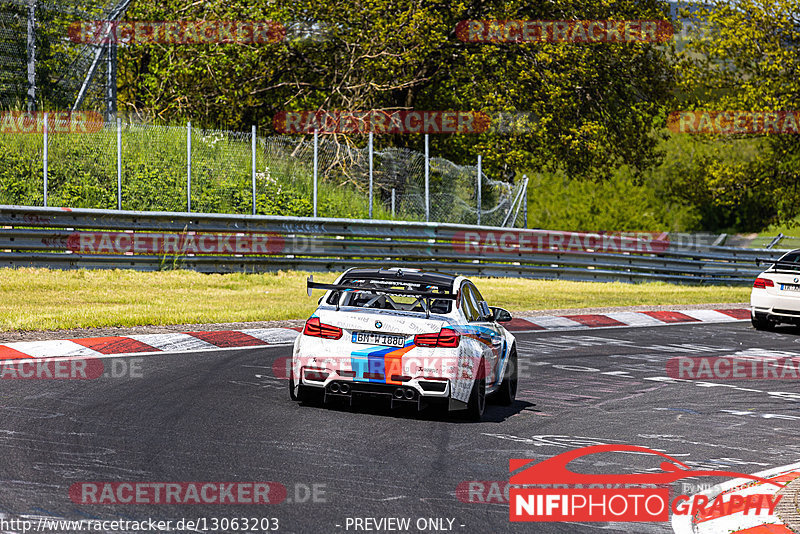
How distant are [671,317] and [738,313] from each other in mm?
2552

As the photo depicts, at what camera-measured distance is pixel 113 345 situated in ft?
43.4

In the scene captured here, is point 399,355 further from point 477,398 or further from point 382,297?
point 382,297

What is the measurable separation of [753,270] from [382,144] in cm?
1115

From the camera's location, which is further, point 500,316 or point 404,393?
point 500,316

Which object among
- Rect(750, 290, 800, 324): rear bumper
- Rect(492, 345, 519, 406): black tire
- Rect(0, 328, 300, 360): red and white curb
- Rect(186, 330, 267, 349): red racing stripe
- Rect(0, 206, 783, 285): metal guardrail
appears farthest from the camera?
Rect(0, 206, 783, 285): metal guardrail

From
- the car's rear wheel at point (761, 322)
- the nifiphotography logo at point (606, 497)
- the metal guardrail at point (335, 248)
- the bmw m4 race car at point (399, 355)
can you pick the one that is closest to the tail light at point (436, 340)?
the bmw m4 race car at point (399, 355)

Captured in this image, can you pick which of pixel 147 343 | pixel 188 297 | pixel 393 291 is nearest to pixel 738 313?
pixel 188 297

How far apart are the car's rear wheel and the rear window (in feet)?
34.1

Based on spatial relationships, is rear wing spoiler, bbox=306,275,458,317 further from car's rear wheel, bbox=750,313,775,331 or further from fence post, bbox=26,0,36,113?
fence post, bbox=26,0,36,113

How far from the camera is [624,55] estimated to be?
32.6 metres

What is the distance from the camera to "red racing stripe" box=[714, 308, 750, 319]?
72.8 feet

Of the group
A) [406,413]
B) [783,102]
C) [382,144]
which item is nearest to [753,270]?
[783,102]

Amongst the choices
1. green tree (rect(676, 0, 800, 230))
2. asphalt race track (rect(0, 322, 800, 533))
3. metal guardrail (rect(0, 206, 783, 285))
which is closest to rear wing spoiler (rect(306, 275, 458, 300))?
asphalt race track (rect(0, 322, 800, 533))

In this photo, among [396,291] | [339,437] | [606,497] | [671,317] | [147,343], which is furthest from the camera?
[671,317]
